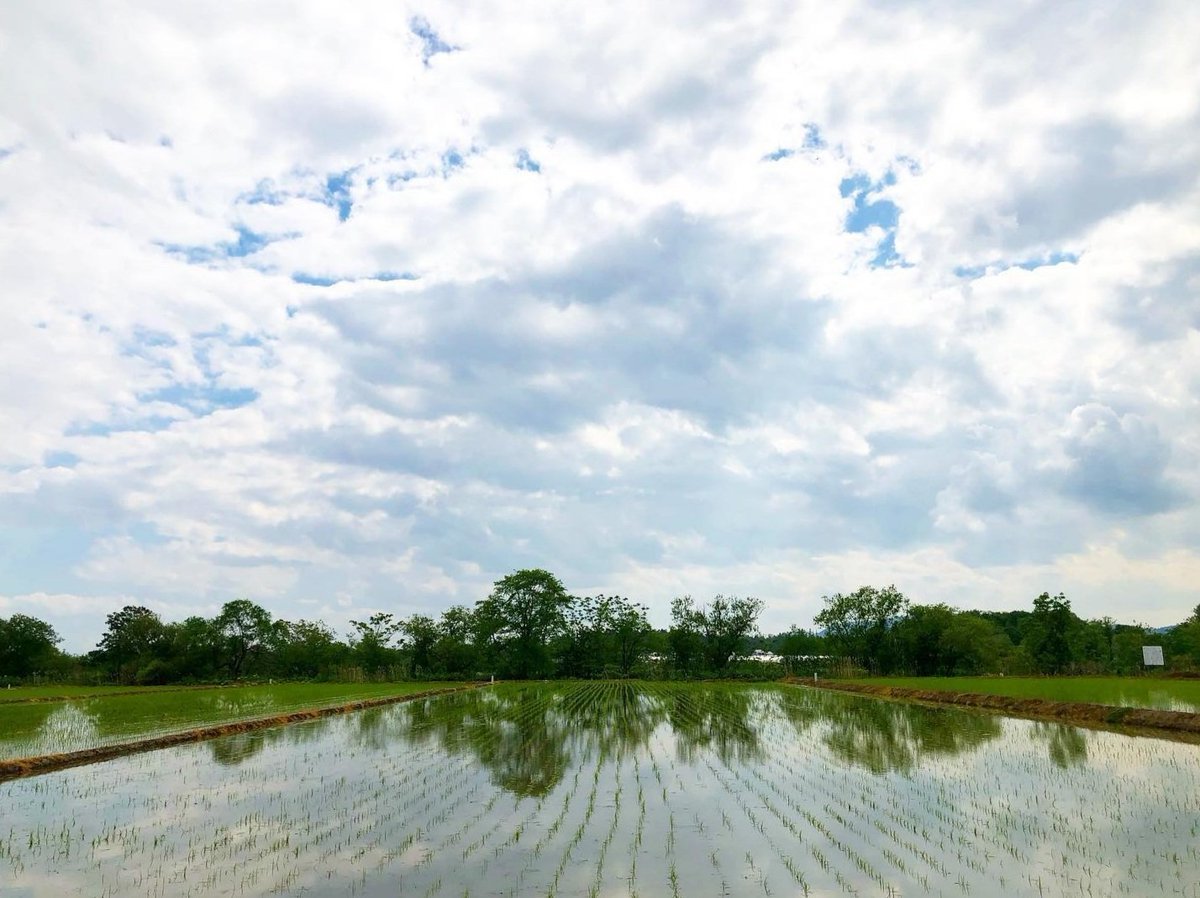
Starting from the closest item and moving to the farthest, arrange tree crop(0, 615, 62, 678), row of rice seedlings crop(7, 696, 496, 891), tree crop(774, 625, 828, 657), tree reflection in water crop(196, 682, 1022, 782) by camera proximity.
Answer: row of rice seedlings crop(7, 696, 496, 891) < tree reflection in water crop(196, 682, 1022, 782) < tree crop(0, 615, 62, 678) < tree crop(774, 625, 828, 657)

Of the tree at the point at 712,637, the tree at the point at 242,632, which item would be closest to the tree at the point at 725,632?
the tree at the point at 712,637

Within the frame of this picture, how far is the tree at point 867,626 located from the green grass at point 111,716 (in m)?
58.6

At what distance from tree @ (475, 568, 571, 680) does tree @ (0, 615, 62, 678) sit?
157ft

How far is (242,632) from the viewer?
3755 inches

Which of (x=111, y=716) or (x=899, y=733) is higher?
(x=899, y=733)

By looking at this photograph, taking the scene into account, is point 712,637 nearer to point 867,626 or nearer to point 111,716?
point 867,626

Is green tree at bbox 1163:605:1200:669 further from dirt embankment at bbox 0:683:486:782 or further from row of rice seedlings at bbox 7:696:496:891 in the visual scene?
row of rice seedlings at bbox 7:696:496:891

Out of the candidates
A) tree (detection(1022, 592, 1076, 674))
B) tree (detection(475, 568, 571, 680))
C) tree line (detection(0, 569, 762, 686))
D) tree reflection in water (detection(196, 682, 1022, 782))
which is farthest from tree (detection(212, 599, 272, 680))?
tree (detection(1022, 592, 1076, 674))

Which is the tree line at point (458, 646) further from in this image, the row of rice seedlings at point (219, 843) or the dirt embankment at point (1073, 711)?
the row of rice seedlings at point (219, 843)

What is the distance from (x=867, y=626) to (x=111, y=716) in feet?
252

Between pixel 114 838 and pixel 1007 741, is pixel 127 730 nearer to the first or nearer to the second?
pixel 114 838

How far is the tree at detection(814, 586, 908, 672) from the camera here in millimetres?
89775

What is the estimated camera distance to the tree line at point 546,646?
86062 mm

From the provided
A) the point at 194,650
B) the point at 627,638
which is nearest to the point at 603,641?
the point at 627,638
